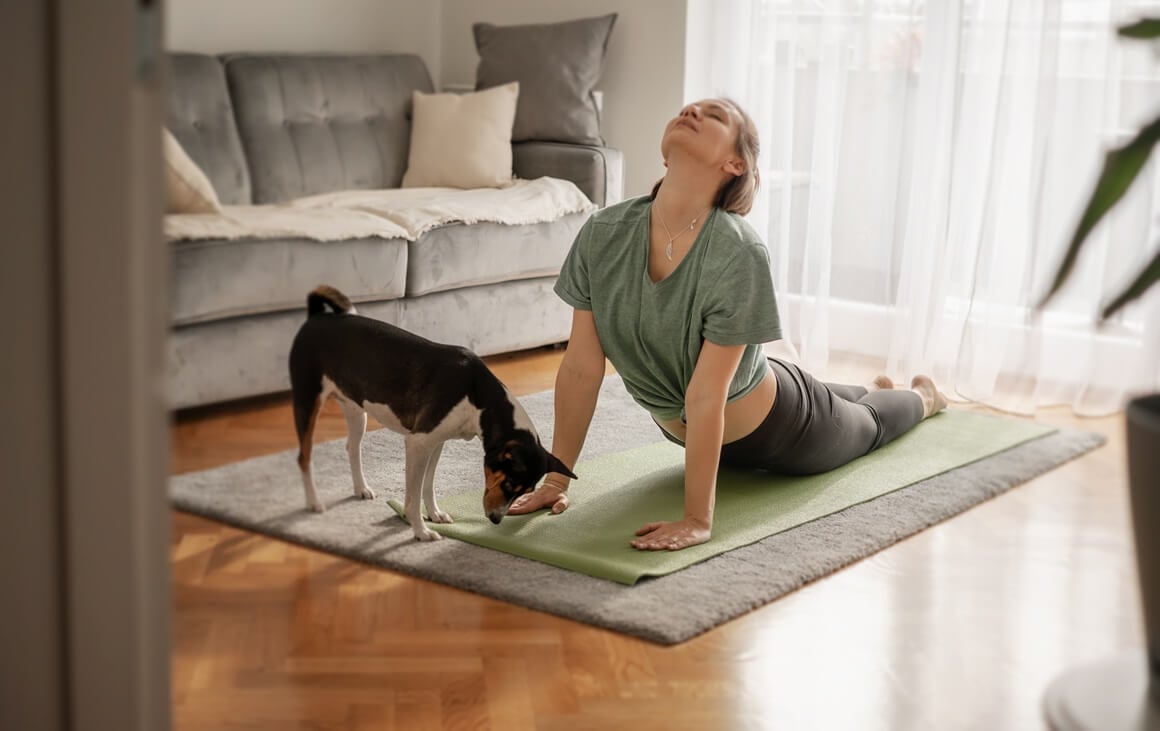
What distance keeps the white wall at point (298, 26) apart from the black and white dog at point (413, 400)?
33 cm

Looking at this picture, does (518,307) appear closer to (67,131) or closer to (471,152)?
(471,152)

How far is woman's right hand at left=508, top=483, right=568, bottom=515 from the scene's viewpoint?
6.59 feet

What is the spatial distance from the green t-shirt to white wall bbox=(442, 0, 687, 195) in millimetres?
1311

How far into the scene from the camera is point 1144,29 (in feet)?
2.97

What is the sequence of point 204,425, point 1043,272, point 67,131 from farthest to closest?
point 1043,272
point 204,425
point 67,131

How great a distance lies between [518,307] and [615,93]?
1.35m

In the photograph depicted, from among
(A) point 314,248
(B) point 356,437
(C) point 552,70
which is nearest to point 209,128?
(A) point 314,248

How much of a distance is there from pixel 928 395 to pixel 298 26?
1463mm

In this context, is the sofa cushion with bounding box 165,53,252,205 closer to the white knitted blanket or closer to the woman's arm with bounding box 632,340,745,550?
the white knitted blanket

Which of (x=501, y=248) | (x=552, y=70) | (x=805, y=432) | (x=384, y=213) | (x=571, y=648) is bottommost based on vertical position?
(x=571, y=648)

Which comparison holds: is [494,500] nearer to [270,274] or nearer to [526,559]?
[526,559]

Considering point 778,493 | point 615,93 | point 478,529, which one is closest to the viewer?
point 478,529

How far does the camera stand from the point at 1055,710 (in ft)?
2.93

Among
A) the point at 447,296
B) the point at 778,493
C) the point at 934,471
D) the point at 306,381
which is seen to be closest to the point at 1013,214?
the point at 934,471
